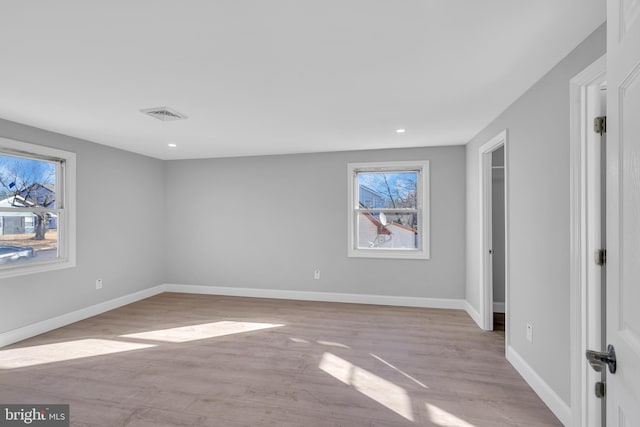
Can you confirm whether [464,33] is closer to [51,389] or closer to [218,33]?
[218,33]

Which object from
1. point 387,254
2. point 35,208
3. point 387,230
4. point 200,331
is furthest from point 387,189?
point 35,208

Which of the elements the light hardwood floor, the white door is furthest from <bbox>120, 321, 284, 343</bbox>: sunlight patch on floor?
the white door

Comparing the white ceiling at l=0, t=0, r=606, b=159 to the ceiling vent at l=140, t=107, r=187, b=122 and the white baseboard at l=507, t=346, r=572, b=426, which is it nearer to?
the ceiling vent at l=140, t=107, r=187, b=122

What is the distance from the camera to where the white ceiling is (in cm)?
156

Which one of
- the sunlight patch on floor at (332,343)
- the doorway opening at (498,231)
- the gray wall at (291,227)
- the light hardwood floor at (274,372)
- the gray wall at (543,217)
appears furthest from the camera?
the gray wall at (291,227)

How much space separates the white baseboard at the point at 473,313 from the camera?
3.80m

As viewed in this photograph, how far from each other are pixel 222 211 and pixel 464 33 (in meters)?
4.48

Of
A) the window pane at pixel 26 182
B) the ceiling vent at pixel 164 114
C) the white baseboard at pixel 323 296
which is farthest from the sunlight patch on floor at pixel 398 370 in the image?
the window pane at pixel 26 182

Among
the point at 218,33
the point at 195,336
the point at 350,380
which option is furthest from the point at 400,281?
the point at 218,33

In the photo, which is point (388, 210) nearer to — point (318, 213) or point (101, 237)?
point (318, 213)

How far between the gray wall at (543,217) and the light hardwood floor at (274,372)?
40cm

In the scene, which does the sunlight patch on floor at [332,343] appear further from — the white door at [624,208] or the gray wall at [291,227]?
the white door at [624,208]

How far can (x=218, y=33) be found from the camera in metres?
1.74

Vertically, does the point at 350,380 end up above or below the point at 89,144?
below
